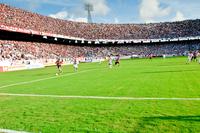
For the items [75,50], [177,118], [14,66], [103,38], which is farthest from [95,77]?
[103,38]

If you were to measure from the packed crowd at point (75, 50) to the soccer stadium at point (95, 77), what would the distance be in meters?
0.28

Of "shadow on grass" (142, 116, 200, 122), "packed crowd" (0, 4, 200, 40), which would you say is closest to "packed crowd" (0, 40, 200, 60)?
"packed crowd" (0, 4, 200, 40)

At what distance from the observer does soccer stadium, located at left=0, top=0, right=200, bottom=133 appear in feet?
31.7

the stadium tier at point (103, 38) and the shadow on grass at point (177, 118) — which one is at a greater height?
the stadium tier at point (103, 38)

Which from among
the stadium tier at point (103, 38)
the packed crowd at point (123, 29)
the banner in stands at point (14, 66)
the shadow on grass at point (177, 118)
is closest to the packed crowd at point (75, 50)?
the stadium tier at point (103, 38)

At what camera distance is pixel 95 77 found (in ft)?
88.6

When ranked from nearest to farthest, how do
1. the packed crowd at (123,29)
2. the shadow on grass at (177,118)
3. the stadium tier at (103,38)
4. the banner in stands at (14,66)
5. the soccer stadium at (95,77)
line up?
the shadow on grass at (177,118) < the soccer stadium at (95,77) < the banner in stands at (14,66) < the stadium tier at (103,38) < the packed crowd at (123,29)

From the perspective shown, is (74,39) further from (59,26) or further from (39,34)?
(39,34)

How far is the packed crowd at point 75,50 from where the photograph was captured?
6200cm

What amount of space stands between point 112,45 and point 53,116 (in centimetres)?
9429

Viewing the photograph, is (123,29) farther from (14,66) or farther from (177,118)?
(177,118)

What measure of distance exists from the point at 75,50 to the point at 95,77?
65051 millimetres

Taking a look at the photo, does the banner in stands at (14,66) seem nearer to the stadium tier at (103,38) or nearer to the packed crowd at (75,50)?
the packed crowd at (75,50)

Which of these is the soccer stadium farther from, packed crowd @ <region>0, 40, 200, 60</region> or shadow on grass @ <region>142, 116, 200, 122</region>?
packed crowd @ <region>0, 40, 200, 60</region>
